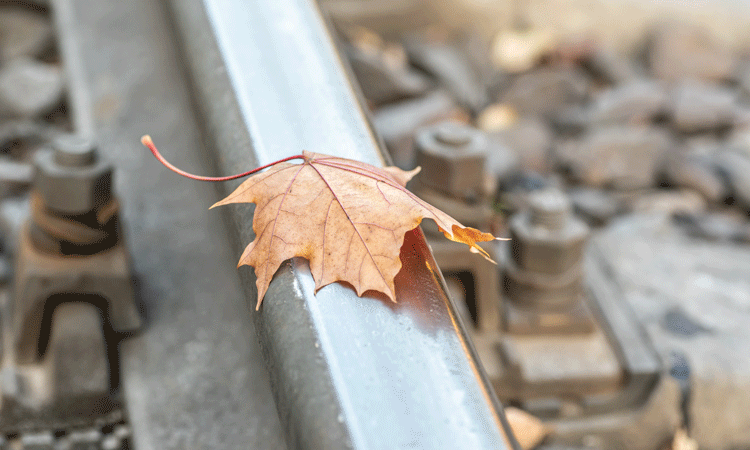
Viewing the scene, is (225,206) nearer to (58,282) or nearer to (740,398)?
(58,282)

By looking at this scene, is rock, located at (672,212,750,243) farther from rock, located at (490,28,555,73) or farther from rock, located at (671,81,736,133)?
rock, located at (490,28,555,73)

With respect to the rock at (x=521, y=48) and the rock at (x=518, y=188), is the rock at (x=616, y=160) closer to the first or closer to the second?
the rock at (x=518, y=188)

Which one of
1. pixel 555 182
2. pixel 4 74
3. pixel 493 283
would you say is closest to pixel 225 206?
pixel 493 283

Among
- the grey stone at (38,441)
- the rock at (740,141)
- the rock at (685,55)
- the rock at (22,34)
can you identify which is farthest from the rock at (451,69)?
the grey stone at (38,441)

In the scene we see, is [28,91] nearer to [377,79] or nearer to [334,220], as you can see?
[377,79]

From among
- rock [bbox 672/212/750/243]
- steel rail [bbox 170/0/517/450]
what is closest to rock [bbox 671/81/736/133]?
rock [bbox 672/212/750/243]
